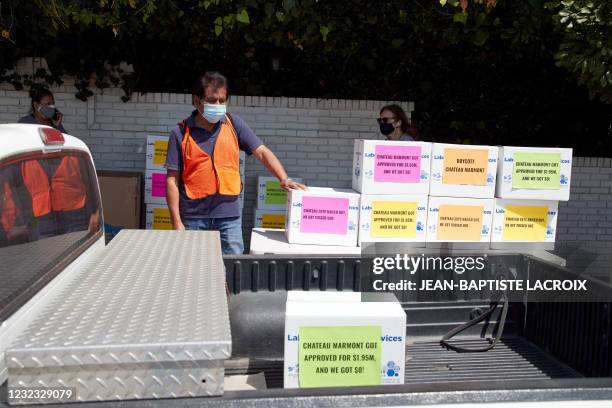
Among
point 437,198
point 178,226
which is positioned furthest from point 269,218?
point 437,198

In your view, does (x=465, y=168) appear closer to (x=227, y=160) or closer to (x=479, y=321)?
(x=479, y=321)

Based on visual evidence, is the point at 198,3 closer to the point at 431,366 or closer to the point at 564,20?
the point at 564,20

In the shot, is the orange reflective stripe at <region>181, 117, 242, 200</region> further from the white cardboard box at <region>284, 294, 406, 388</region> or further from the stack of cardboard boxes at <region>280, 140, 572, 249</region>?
the white cardboard box at <region>284, 294, 406, 388</region>

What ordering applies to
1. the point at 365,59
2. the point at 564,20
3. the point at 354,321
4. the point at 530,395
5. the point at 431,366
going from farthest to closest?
the point at 365,59, the point at 564,20, the point at 431,366, the point at 354,321, the point at 530,395

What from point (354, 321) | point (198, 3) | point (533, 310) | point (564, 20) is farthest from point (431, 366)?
point (198, 3)

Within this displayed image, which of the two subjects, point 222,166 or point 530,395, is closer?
point 530,395

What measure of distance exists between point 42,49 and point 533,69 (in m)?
5.97

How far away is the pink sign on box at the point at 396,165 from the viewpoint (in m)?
3.78

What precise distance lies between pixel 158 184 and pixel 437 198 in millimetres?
3935

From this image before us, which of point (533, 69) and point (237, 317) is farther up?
point (533, 69)

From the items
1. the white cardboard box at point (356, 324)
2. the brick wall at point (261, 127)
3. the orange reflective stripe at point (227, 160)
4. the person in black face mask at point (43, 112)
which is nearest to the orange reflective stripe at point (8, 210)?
the white cardboard box at point (356, 324)

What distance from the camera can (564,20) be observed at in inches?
216

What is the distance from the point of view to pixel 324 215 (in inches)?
152

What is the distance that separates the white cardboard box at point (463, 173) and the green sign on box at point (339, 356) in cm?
196
